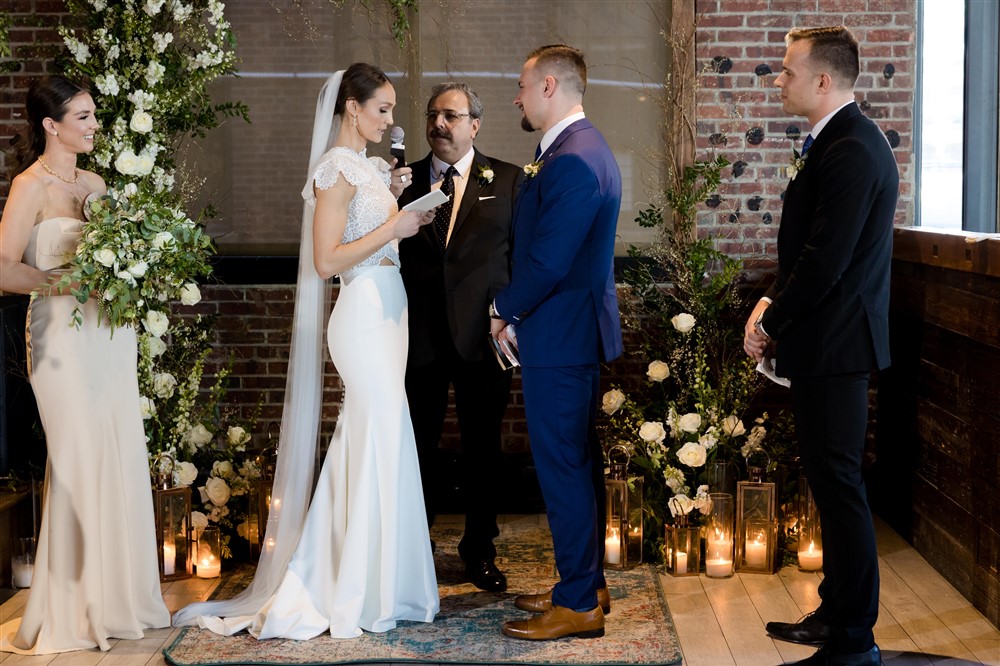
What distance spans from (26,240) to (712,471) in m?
2.87

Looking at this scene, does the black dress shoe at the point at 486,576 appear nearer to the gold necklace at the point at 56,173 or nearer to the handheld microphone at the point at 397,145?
the handheld microphone at the point at 397,145

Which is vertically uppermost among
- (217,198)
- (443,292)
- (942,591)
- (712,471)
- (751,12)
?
(751,12)

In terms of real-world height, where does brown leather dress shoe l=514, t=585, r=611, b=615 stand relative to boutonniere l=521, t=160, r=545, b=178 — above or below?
below

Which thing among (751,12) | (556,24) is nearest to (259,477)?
(556,24)

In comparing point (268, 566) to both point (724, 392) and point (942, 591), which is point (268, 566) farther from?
point (942, 591)

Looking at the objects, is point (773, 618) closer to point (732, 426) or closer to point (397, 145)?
point (732, 426)

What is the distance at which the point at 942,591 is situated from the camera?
4258 mm

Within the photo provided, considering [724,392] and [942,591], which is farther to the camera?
[724,392]

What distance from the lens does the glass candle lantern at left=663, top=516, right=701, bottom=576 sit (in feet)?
15.0

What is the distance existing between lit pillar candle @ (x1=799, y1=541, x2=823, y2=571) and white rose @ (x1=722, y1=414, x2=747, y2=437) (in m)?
0.55

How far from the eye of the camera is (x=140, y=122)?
14.3 ft

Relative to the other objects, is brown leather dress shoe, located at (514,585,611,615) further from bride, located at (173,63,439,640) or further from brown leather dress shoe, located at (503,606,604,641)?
bride, located at (173,63,439,640)

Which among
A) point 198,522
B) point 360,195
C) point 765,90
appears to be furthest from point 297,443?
point 765,90

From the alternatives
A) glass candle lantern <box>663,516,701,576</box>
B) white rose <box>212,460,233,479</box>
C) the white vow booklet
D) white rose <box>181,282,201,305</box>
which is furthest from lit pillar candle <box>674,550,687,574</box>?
white rose <box>181,282,201,305</box>
